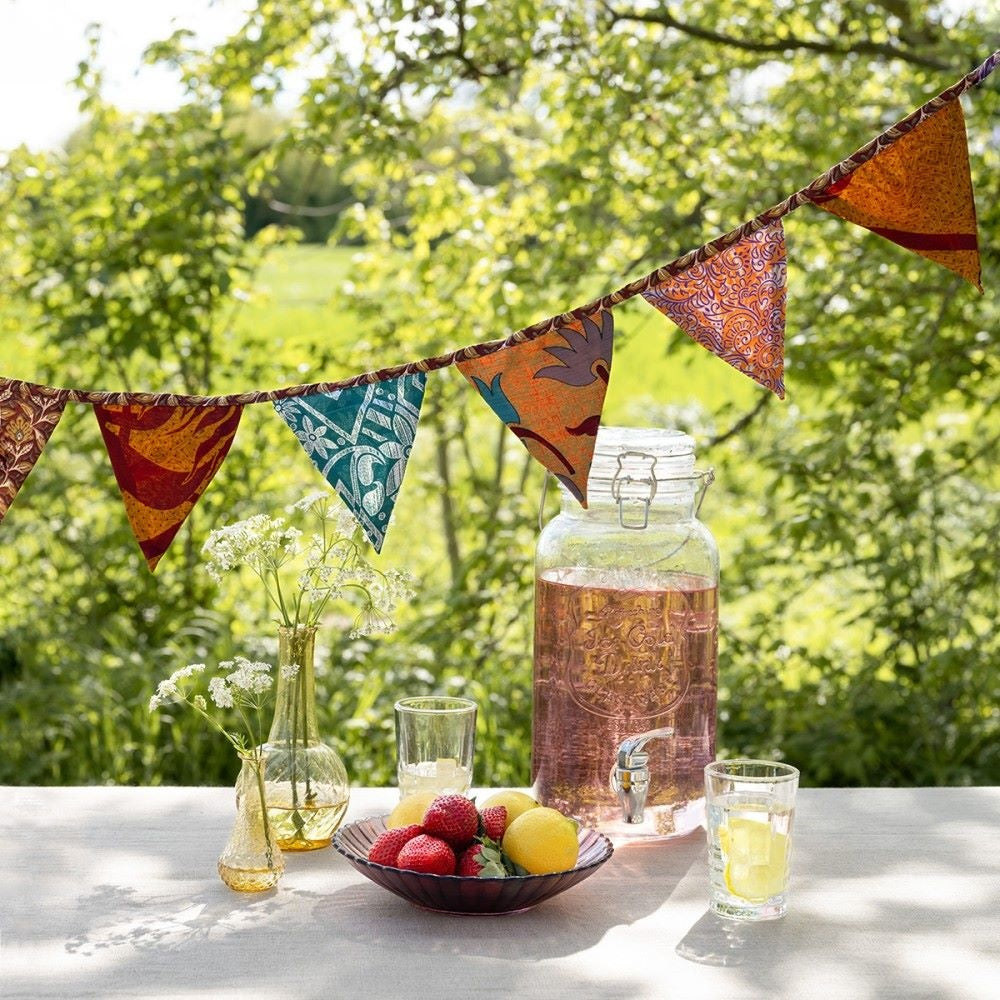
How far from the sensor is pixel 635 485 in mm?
1374

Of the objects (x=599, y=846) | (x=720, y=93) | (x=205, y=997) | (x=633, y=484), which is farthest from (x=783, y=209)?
(x=720, y=93)

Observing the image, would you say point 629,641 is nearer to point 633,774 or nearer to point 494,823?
point 633,774

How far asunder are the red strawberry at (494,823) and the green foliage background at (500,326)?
1.49 meters

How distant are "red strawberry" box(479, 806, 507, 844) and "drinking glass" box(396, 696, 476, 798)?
152 millimetres

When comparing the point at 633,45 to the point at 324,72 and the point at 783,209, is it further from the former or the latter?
the point at 783,209

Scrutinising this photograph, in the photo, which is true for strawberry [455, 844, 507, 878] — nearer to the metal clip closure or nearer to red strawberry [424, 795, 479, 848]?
red strawberry [424, 795, 479, 848]

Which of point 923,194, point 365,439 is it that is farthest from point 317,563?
point 923,194

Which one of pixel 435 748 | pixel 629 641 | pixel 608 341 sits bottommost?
pixel 435 748

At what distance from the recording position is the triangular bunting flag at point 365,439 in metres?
1.31

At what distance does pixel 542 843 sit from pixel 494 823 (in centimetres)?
5

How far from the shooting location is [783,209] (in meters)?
1.20

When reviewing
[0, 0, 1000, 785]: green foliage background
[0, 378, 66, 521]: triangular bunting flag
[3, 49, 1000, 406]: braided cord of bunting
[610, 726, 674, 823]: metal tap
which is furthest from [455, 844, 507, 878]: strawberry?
[0, 0, 1000, 785]: green foliage background

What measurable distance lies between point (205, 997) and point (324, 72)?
2406 mm

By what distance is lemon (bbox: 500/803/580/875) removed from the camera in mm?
1155
